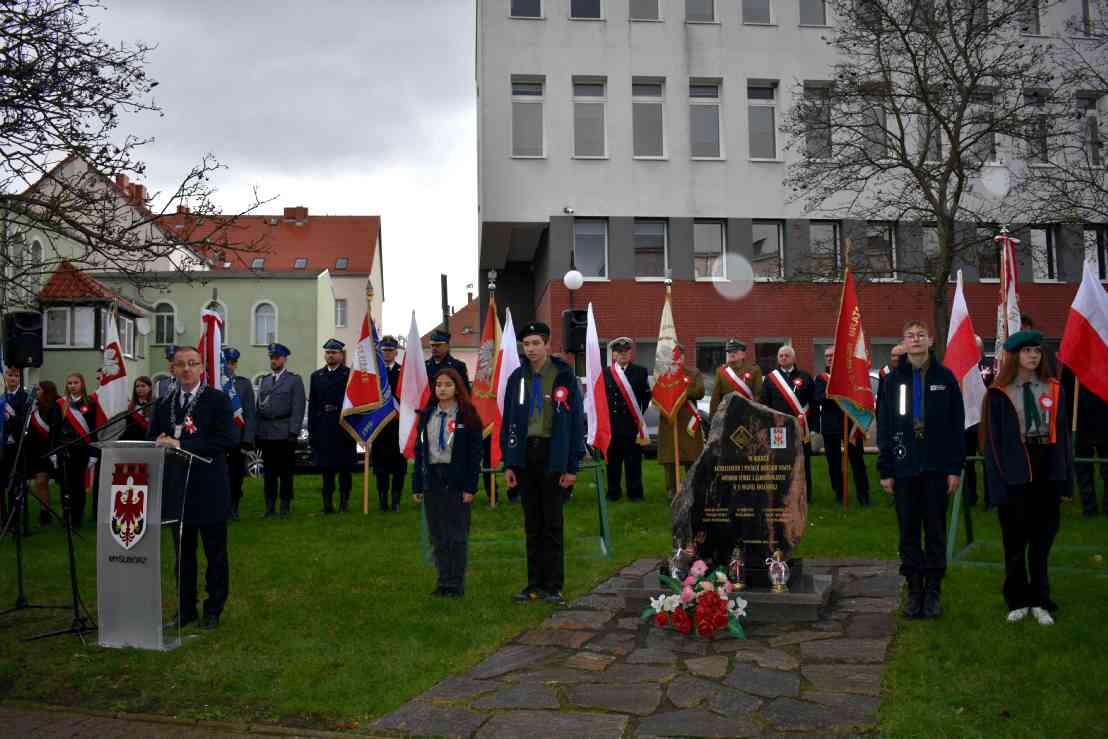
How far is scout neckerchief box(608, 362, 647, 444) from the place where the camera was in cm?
1461

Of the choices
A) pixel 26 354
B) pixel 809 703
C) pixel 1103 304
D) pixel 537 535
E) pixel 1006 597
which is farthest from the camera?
pixel 26 354

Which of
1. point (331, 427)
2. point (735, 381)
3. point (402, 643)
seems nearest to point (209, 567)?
point (402, 643)

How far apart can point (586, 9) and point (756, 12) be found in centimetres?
546

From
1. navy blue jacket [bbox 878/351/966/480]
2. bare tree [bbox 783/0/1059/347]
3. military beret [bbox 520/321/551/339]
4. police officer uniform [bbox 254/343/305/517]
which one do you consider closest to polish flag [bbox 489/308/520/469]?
police officer uniform [bbox 254/343/305/517]

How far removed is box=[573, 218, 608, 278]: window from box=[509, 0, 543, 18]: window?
6355 millimetres

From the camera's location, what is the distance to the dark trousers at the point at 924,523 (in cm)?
739

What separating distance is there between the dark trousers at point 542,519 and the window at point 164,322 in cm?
5088

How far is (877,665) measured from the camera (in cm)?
620

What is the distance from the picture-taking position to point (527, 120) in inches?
1241

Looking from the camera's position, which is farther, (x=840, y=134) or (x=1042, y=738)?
(x=840, y=134)

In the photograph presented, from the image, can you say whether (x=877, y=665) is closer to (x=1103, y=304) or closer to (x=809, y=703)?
(x=809, y=703)

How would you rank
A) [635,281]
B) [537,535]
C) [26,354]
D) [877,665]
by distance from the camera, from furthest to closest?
[635,281] → [26,354] → [537,535] → [877,665]

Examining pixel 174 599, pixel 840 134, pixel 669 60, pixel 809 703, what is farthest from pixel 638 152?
pixel 809 703

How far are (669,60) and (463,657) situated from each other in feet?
92.3
